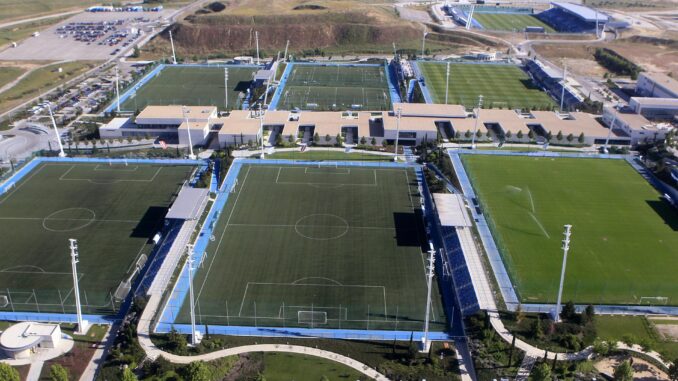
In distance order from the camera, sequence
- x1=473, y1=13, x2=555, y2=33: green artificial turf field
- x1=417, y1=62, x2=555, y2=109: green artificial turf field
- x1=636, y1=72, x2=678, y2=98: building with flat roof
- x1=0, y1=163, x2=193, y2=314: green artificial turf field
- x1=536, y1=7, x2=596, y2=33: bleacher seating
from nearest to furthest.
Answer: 1. x1=0, y1=163, x2=193, y2=314: green artificial turf field
2. x1=636, y1=72, x2=678, y2=98: building with flat roof
3. x1=417, y1=62, x2=555, y2=109: green artificial turf field
4. x1=536, y1=7, x2=596, y2=33: bleacher seating
5. x1=473, y1=13, x2=555, y2=33: green artificial turf field

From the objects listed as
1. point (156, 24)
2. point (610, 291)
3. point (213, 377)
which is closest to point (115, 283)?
point (213, 377)

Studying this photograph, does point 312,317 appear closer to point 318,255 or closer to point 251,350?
point 251,350

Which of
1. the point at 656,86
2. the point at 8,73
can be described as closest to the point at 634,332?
the point at 656,86

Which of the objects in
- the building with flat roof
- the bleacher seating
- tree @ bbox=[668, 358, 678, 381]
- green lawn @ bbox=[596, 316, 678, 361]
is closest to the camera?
tree @ bbox=[668, 358, 678, 381]

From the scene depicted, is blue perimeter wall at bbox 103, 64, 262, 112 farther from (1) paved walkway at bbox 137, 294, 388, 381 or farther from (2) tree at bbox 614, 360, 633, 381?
(2) tree at bbox 614, 360, 633, 381

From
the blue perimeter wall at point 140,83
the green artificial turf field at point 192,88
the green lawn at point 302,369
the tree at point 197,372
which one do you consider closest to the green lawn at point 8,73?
the blue perimeter wall at point 140,83

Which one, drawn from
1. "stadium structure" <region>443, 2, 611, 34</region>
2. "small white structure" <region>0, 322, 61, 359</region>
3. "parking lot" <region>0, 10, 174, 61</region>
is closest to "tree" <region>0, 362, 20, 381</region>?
"small white structure" <region>0, 322, 61, 359</region>
